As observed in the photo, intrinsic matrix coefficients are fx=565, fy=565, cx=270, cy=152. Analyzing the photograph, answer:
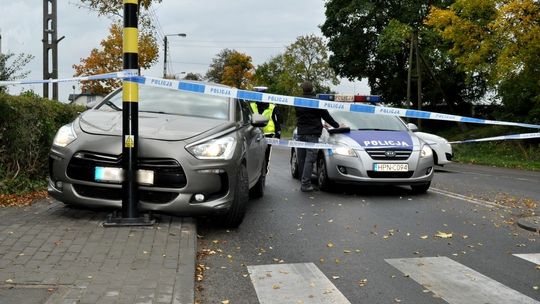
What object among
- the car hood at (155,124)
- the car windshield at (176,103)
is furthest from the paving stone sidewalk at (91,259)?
the car windshield at (176,103)

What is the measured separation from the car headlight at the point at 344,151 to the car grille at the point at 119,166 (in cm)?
413

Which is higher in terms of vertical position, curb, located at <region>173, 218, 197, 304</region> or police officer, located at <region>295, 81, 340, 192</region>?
police officer, located at <region>295, 81, 340, 192</region>

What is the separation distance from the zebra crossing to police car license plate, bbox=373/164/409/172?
385 cm

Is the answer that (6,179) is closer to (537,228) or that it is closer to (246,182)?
(246,182)

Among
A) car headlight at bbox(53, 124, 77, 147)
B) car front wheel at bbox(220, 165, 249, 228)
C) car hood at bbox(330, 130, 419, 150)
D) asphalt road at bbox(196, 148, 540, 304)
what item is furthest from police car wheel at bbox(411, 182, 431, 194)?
car headlight at bbox(53, 124, 77, 147)

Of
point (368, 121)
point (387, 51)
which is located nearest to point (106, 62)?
point (387, 51)

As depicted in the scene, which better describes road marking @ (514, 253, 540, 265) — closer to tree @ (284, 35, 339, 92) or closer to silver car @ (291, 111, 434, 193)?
silver car @ (291, 111, 434, 193)

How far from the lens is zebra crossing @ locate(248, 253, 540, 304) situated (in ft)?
13.7

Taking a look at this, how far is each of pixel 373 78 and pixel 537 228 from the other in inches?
1510

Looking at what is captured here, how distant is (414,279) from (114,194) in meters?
3.17

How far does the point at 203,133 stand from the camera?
6055 mm

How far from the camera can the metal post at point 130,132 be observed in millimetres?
5742

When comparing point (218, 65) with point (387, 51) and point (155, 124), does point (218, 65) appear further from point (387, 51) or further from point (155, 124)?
point (155, 124)

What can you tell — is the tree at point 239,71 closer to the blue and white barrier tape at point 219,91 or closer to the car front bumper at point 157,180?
the blue and white barrier tape at point 219,91
